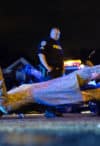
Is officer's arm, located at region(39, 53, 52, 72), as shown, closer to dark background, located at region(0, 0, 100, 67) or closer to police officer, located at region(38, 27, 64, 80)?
police officer, located at region(38, 27, 64, 80)

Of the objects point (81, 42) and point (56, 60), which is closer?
point (56, 60)

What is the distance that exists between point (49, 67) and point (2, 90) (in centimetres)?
123

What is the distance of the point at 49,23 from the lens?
15242 millimetres

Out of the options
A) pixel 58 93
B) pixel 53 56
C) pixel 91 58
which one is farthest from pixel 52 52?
pixel 91 58

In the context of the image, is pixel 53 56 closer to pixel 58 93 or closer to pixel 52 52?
pixel 52 52

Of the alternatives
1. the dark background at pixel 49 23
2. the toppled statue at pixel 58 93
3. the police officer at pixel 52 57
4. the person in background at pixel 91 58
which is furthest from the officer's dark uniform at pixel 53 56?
the dark background at pixel 49 23

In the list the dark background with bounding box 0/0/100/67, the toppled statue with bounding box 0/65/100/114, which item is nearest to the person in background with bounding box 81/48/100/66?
the toppled statue with bounding box 0/65/100/114

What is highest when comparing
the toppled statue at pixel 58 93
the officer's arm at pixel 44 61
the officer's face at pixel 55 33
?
the officer's face at pixel 55 33

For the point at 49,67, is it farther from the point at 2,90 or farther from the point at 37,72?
the point at 2,90

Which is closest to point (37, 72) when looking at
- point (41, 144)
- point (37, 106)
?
point (37, 106)

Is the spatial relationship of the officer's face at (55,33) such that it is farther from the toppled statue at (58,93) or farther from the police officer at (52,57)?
the toppled statue at (58,93)

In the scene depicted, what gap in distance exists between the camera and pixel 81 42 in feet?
48.8

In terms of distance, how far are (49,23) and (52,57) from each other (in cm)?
861

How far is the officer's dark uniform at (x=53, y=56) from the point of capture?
21.9 feet
